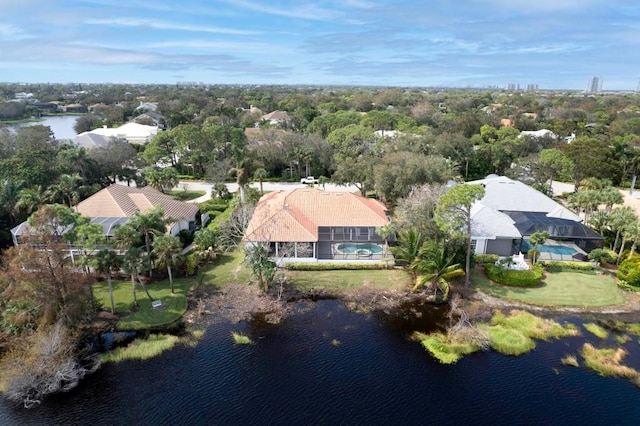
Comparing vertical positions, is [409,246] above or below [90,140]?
below

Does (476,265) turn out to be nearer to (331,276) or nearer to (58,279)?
(331,276)

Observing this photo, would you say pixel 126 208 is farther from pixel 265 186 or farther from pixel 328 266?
pixel 265 186

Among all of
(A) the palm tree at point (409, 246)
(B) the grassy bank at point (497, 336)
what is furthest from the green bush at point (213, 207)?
(B) the grassy bank at point (497, 336)

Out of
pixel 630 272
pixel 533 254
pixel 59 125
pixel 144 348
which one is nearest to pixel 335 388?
pixel 144 348

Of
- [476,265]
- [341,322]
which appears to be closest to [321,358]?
[341,322]

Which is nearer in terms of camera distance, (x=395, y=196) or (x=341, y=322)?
(x=341, y=322)

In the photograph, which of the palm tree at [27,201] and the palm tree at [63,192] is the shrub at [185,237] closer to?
the palm tree at [63,192]
